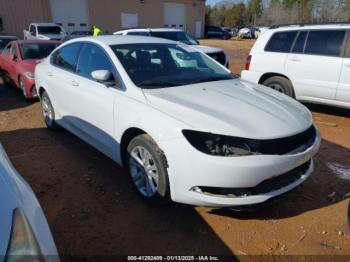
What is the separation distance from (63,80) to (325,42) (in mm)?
4871

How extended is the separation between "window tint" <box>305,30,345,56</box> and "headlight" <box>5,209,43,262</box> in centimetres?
608

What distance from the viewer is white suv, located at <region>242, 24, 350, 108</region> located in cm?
600

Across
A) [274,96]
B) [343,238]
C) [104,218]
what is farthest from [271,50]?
[104,218]

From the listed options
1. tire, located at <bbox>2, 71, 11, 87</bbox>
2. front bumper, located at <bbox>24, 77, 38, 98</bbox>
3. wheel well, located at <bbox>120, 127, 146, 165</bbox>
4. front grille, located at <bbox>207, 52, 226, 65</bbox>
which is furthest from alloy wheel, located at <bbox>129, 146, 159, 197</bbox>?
tire, located at <bbox>2, 71, 11, 87</bbox>

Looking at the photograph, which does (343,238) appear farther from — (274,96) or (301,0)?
(301,0)

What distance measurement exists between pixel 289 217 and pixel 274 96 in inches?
52.1

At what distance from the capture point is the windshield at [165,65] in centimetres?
369

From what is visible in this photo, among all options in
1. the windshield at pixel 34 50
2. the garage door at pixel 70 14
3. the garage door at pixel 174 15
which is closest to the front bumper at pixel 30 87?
the windshield at pixel 34 50

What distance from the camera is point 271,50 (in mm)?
7102

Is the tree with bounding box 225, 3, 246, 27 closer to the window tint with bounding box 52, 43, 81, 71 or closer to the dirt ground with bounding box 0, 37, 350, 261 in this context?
the window tint with bounding box 52, 43, 81, 71

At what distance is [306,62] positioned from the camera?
6426 mm

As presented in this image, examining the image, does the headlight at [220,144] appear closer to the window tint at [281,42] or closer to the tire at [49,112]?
the tire at [49,112]

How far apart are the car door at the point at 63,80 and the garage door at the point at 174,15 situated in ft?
116

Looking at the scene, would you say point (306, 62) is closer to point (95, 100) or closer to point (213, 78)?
point (213, 78)
